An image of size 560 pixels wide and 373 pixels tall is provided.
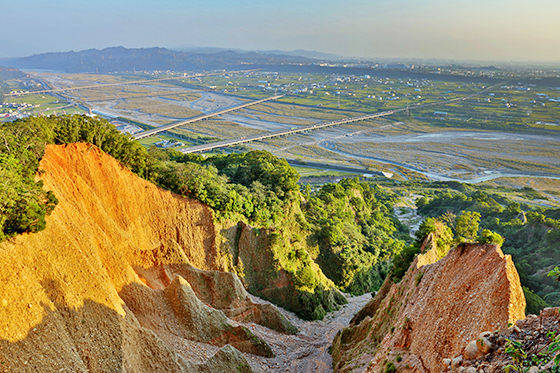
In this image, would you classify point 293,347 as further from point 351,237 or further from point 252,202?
point 351,237

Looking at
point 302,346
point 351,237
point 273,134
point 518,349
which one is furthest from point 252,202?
point 273,134

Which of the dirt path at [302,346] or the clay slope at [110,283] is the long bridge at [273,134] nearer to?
the clay slope at [110,283]

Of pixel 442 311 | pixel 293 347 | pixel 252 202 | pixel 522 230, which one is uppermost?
pixel 442 311

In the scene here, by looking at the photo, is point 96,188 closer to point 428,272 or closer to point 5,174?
point 5,174

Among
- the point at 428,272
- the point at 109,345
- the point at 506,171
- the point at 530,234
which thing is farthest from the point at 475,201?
the point at 109,345

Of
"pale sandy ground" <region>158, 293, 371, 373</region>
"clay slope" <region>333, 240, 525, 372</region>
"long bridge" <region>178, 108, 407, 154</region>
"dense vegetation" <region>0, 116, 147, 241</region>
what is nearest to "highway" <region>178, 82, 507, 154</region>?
"long bridge" <region>178, 108, 407, 154</region>

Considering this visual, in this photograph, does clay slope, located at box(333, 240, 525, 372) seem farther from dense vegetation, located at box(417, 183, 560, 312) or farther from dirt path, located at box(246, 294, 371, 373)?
dirt path, located at box(246, 294, 371, 373)
